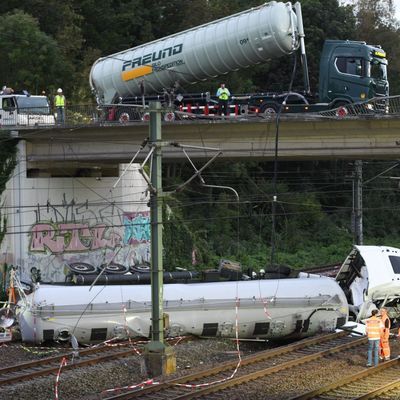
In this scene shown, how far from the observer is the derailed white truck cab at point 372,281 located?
84.4 feet

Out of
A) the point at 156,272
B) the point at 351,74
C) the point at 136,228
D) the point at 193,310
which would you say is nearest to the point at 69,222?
the point at 136,228

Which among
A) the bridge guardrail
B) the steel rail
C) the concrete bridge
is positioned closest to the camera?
the steel rail

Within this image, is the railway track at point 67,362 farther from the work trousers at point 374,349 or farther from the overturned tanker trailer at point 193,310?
the work trousers at point 374,349

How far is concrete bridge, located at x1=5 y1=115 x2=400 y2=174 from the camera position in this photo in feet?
101

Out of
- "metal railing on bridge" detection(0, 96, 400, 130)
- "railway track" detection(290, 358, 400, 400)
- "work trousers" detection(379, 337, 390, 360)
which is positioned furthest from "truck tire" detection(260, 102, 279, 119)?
"railway track" detection(290, 358, 400, 400)

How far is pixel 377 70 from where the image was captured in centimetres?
3525

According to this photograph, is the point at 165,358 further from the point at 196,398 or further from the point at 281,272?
the point at 281,272

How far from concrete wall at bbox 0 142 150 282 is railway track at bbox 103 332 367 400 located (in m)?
11.3

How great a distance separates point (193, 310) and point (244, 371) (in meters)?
4.52

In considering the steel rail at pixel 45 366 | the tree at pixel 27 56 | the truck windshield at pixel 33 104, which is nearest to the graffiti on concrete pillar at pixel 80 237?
the truck windshield at pixel 33 104

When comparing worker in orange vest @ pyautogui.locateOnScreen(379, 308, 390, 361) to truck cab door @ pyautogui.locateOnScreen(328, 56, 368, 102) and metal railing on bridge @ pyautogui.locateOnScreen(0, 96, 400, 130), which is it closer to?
metal railing on bridge @ pyautogui.locateOnScreen(0, 96, 400, 130)

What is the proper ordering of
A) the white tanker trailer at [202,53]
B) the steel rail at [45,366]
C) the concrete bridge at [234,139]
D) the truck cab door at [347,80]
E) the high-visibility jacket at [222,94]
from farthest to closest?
the truck cab door at [347,80]
the high-visibility jacket at [222,94]
the white tanker trailer at [202,53]
the concrete bridge at [234,139]
the steel rail at [45,366]

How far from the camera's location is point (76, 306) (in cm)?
2314

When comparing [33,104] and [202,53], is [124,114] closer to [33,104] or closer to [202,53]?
[202,53]
